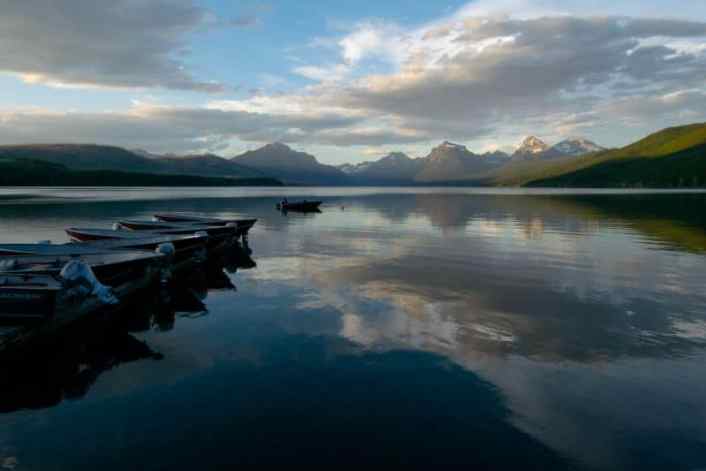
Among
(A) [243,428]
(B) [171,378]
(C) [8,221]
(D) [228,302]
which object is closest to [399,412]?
(A) [243,428]

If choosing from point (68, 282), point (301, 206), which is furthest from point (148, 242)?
point (301, 206)

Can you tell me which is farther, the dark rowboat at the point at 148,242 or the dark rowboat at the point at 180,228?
the dark rowboat at the point at 180,228

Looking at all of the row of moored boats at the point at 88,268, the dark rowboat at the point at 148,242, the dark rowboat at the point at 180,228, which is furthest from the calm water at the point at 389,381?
the dark rowboat at the point at 180,228

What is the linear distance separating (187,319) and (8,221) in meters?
53.9

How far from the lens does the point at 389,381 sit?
13227 mm

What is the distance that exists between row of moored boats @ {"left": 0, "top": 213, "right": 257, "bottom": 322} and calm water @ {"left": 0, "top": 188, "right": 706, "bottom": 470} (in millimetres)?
1756

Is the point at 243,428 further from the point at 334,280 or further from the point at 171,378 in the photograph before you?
the point at 334,280

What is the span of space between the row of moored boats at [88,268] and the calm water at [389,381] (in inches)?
69.1

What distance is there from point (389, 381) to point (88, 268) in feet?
39.1

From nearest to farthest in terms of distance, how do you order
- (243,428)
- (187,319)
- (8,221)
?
(243,428), (187,319), (8,221)

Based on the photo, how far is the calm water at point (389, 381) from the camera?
995 cm

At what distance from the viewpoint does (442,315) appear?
1975 cm

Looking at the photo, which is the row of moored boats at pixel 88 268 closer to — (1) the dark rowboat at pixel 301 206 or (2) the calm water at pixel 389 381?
(2) the calm water at pixel 389 381

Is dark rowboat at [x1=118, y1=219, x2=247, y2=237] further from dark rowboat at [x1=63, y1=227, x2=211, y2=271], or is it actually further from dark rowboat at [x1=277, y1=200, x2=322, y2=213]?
dark rowboat at [x1=277, y1=200, x2=322, y2=213]
